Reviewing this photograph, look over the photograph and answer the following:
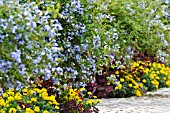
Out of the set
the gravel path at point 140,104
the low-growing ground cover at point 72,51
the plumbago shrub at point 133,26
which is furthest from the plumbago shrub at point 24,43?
the gravel path at point 140,104

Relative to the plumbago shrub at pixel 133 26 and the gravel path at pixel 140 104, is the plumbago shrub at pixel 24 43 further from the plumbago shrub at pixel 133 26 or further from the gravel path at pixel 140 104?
the gravel path at pixel 140 104

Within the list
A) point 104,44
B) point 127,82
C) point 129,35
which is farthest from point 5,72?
point 127,82

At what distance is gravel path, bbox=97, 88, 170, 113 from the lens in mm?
6371

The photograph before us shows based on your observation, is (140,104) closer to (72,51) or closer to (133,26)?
(133,26)

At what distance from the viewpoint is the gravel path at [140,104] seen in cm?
637

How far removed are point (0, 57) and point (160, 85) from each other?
5793mm

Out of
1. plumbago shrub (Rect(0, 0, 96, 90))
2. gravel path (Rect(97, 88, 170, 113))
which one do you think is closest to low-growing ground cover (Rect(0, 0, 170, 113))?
plumbago shrub (Rect(0, 0, 96, 90))

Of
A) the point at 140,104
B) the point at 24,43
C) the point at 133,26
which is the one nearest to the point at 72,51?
the point at 24,43

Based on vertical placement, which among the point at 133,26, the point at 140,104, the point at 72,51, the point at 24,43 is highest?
the point at 133,26

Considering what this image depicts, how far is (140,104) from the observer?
22.7 ft

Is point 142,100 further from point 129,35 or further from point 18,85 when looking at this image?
point 18,85

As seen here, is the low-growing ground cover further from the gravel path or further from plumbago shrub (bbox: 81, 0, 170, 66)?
the gravel path

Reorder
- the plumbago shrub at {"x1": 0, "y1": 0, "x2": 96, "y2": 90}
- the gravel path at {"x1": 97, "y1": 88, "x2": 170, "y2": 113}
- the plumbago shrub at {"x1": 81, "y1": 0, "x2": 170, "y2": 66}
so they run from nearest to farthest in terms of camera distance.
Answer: the plumbago shrub at {"x1": 0, "y1": 0, "x2": 96, "y2": 90}
the gravel path at {"x1": 97, "y1": 88, "x2": 170, "y2": 113}
the plumbago shrub at {"x1": 81, "y1": 0, "x2": 170, "y2": 66}

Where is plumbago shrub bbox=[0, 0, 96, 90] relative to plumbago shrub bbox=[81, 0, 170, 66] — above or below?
below
